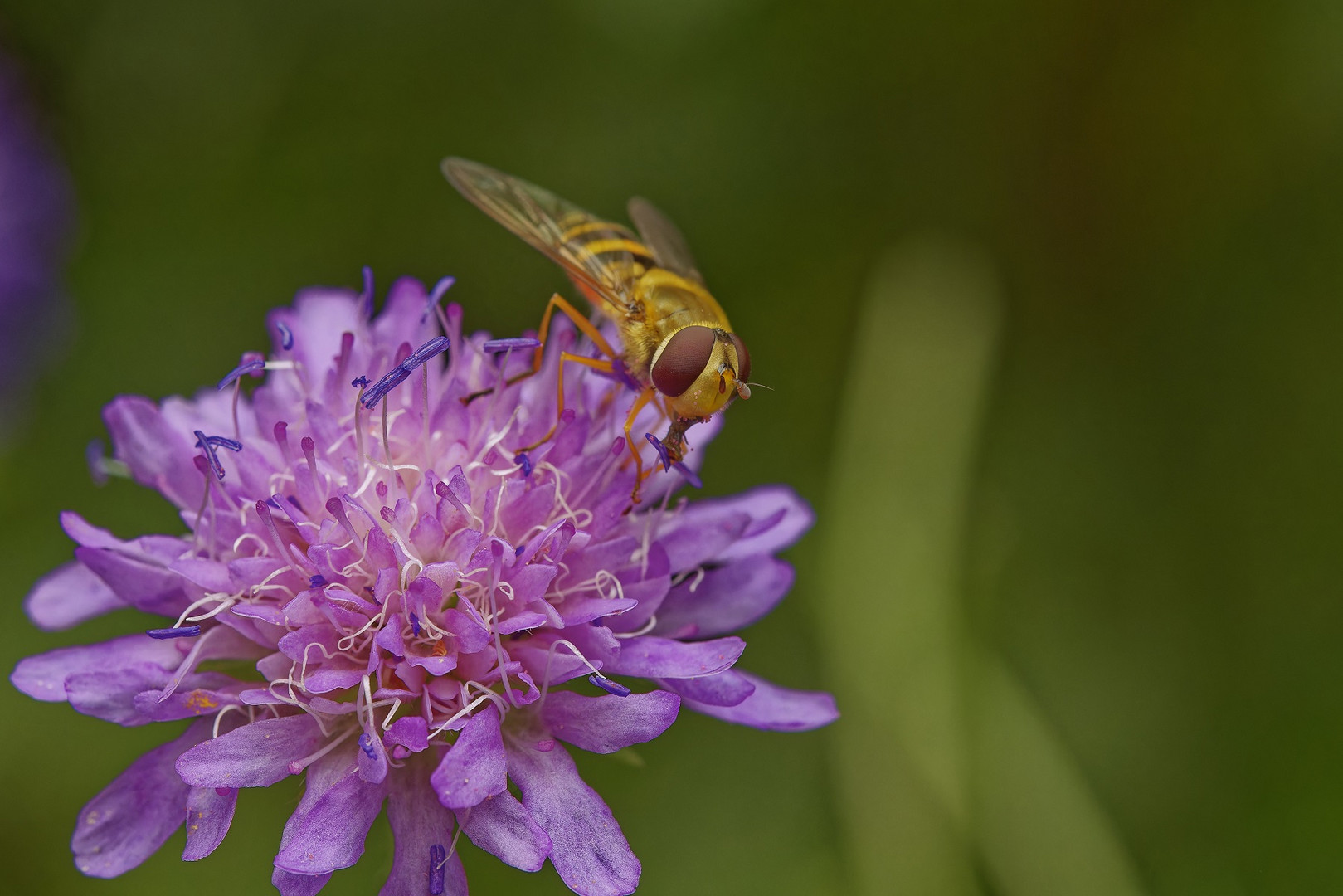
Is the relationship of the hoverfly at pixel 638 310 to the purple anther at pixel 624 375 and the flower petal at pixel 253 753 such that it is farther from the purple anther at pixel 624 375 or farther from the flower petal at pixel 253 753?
the flower petal at pixel 253 753


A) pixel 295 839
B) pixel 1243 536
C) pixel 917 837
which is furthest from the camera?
pixel 1243 536

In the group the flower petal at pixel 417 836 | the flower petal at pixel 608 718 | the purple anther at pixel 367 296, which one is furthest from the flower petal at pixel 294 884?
the purple anther at pixel 367 296

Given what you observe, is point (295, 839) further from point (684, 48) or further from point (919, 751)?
point (684, 48)

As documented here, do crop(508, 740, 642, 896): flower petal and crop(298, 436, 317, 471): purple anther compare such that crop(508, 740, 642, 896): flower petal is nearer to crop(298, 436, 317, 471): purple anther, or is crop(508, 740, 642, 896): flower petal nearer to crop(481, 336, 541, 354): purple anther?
crop(298, 436, 317, 471): purple anther

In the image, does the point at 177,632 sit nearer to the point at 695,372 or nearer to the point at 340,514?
the point at 340,514

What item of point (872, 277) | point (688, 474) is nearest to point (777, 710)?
point (688, 474)

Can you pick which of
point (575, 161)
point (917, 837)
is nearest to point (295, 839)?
point (917, 837)

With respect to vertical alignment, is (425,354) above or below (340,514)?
above
